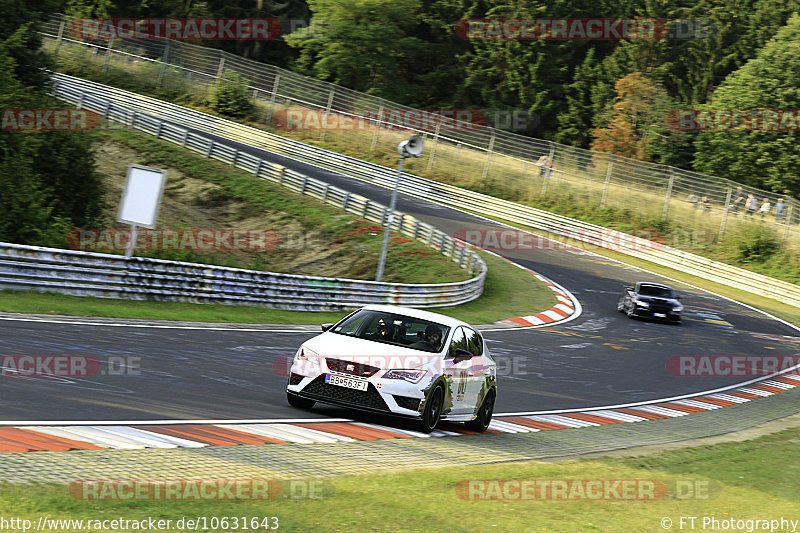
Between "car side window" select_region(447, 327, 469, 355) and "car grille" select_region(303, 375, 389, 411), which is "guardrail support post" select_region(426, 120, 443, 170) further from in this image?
"car grille" select_region(303, 375, 389, 411)

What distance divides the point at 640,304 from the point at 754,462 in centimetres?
1921

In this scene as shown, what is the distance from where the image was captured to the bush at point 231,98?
55.4m

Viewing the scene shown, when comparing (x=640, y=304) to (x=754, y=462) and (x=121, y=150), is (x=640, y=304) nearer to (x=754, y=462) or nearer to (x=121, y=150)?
(x=754, y=462)

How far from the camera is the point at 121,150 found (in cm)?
4197

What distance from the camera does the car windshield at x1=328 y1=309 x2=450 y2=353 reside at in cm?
1105

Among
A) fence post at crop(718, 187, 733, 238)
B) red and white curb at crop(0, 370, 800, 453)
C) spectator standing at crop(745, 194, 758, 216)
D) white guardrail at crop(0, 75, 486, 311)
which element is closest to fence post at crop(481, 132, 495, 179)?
fence post at crop(718, 187, 733, 238)

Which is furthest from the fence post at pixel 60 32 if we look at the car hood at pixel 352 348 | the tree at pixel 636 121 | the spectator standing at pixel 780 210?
the car hood at pixel 352 348

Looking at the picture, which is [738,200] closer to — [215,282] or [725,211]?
[725,211]

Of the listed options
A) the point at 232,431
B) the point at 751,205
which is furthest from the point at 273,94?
the point at 232,431

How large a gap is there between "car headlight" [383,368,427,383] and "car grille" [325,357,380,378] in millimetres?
146

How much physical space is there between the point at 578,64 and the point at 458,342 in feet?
234

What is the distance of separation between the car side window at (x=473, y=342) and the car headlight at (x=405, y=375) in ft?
5.01

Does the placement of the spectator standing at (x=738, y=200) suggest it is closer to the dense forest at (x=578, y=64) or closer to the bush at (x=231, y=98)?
the dense forest at (x=578, y=64)

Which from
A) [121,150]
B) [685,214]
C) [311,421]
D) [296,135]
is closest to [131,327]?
[311,421]
